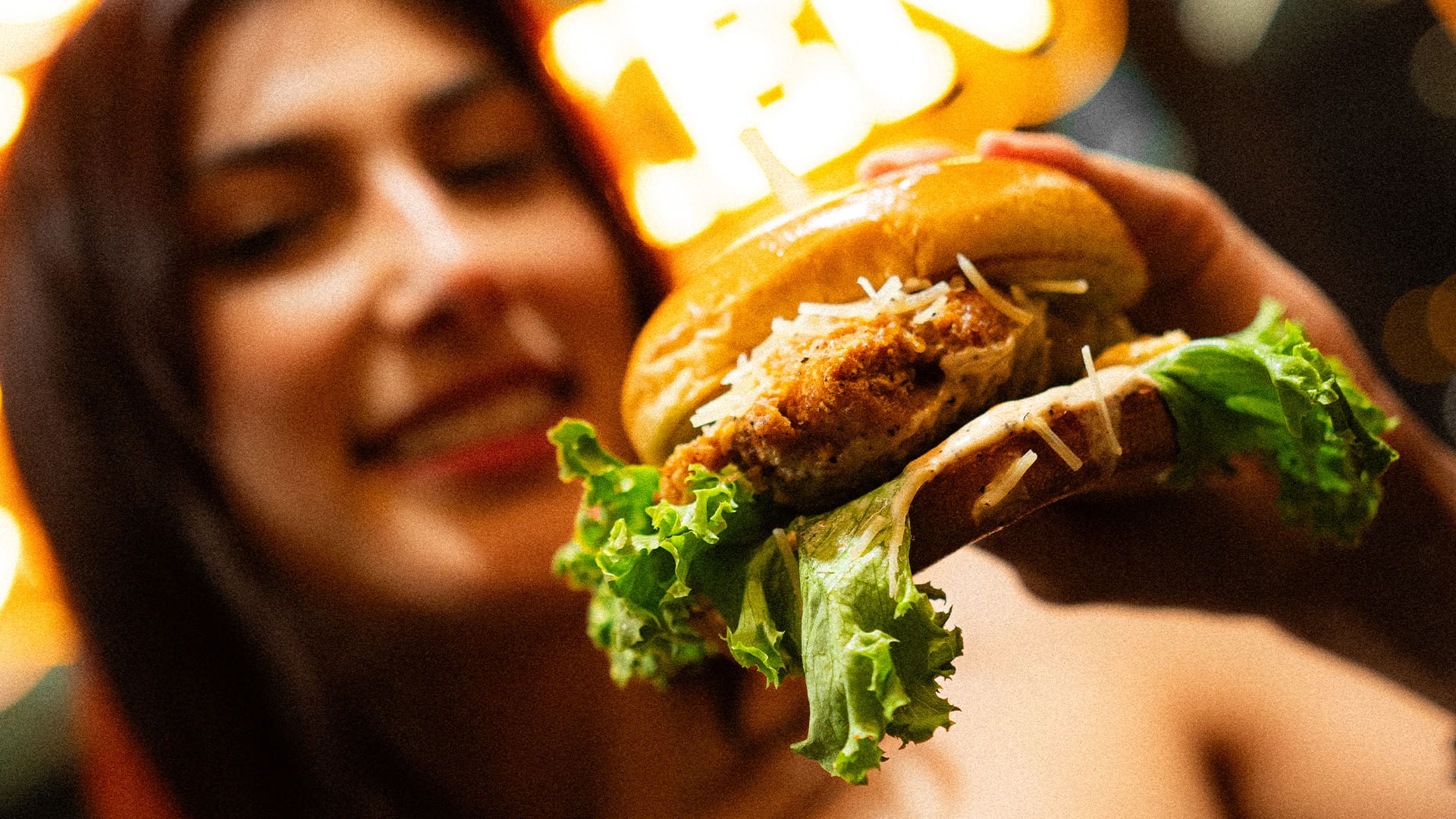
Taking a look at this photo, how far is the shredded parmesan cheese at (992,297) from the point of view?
4.72ft

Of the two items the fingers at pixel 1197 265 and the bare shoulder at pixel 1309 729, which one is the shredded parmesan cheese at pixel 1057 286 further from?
the bare shoulder at pixel 1309 729

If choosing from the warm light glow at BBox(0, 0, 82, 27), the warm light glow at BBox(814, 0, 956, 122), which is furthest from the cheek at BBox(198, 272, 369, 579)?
the warm light glow at BBox(814, 0, 956, 122)

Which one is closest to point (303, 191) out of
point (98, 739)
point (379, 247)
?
point (379, 247)

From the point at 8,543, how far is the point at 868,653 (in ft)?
21.5

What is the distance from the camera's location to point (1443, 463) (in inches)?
87.7

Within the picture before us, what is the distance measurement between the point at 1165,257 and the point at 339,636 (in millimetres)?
3056

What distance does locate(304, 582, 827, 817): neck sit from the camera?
2.62 m

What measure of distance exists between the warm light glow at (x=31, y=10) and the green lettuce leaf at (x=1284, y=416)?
4219mm

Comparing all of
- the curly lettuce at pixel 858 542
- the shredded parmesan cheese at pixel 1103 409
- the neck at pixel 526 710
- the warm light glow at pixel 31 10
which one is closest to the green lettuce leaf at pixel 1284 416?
the curly lettuce at pixel 858 542

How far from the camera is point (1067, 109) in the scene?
4723 mm

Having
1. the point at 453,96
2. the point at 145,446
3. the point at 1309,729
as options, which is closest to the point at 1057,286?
the point at 1309,729

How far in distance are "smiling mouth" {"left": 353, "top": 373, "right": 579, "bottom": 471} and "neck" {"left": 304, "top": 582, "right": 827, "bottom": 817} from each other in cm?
53

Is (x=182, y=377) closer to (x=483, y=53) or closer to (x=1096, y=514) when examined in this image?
(x=483, y=53)

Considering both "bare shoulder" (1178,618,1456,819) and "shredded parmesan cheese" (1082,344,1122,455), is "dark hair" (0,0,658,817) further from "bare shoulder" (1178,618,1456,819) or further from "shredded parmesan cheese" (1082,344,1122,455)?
"bare shoulder" (1178,618,1456,819)
